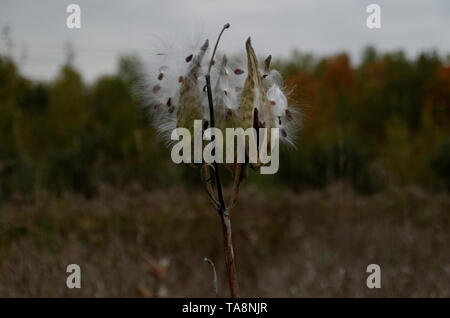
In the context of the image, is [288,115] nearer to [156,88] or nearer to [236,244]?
[156,88]

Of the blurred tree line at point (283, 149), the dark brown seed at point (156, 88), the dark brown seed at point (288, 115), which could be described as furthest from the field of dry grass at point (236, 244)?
the dark brown seed at point (156, 88)

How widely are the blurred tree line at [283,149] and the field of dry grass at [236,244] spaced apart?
2.11 ft

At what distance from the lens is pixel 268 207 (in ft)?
23.5

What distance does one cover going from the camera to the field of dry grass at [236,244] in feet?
13.8

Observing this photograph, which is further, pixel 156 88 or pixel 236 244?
pixel 236 244

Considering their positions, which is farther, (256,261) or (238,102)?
(256,261)

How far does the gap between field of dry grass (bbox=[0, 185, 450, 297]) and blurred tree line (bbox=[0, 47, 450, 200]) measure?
64cm

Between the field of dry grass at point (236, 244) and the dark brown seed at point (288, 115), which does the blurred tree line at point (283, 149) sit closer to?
the dark brown seed at point (288, 115)

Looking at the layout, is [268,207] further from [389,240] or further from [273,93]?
[273,93]

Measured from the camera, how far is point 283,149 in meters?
9.95

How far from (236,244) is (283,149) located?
412cm

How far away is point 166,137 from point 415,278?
314cm

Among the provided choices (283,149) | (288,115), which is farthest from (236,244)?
(288,115)

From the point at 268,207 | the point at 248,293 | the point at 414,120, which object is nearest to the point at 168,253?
the point at 248,293
